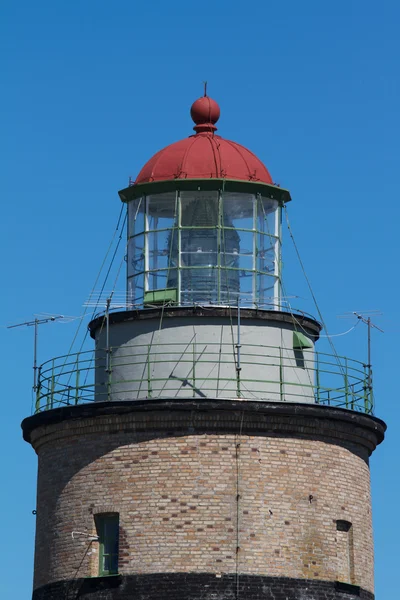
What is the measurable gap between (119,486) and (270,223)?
289 inches

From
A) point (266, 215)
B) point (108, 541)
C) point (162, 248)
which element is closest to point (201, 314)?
point (162, 248)

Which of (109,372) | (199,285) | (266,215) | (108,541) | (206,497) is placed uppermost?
(266,215)

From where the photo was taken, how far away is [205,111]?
40.7m

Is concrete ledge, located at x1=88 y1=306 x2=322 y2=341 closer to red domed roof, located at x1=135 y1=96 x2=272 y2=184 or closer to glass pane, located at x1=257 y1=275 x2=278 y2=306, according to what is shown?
glass pane, located at x1=257 y1=275 x2=278 y2=306

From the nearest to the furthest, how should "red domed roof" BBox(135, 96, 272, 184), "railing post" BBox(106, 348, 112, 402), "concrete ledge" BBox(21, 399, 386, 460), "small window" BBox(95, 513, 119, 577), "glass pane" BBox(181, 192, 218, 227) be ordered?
"concrete ledge" BBox(21, 399, 386, 460) → "small window" BBox(95, 513, 119, 577) → "railing post" BBox(106, 348, 112, 402) → "glass pane" BBox(181, 192, 218, 227) → "red domed roof" BBox(135, 96, 272, 184)

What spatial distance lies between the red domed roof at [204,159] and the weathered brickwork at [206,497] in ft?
19.2

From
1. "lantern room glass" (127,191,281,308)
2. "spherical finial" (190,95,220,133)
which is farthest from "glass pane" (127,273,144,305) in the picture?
"spherical finial" (190,95,220,133)

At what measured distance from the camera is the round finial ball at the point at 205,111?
40656 mm

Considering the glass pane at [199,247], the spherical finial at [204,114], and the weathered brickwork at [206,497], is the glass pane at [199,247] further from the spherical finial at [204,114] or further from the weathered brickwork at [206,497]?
the weathered brickwork at [206,497]

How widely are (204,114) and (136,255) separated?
12.4ft

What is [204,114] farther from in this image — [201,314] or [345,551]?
[345,551]

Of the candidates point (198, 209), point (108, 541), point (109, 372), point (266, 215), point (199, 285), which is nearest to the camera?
point (108, 541)

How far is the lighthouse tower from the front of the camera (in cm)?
3619

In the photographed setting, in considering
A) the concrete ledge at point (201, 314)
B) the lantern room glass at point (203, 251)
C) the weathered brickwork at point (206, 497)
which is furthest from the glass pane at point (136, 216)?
the weathered brickwork at point (206, 497)
